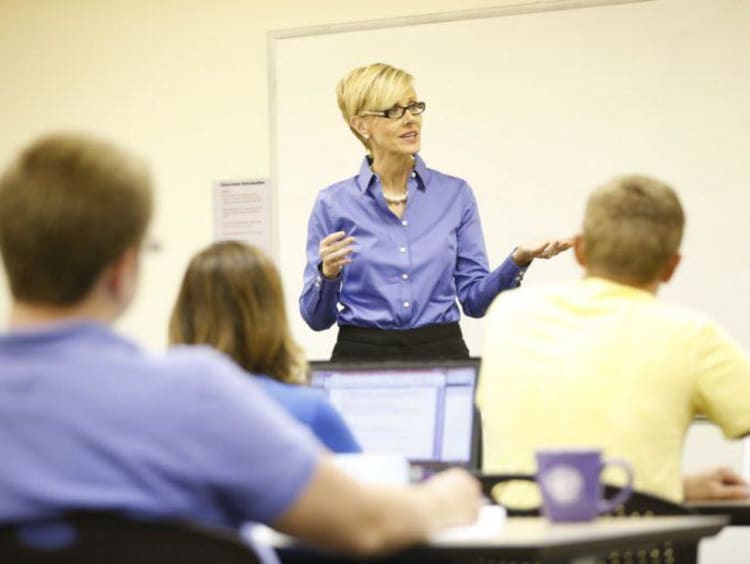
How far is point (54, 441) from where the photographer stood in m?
1.13

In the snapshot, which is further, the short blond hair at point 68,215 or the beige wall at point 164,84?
the beige wall at point 164,84

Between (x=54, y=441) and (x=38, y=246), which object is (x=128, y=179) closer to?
(x=38, y=246)

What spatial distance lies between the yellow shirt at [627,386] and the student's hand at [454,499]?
415mm

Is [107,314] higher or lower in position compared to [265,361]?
higher

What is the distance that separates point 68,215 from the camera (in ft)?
3.85

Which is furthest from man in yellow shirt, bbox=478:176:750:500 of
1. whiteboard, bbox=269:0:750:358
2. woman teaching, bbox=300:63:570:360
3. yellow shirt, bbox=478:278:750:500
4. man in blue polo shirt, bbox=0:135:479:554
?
whiteboard, bbox=269:0:750:358

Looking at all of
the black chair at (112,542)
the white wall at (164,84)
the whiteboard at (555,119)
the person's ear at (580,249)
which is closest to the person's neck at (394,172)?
the whiteboard at (555,119)

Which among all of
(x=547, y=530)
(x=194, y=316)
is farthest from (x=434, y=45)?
(x=547, y=530)

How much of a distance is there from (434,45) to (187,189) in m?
1.18

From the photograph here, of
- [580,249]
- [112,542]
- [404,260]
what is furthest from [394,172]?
[112,542]

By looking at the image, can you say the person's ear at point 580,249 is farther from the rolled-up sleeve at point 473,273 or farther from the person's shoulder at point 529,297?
the rolled-up sleeve at point 473,273

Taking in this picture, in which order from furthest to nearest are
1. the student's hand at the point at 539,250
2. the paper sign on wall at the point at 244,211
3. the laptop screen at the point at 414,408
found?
the paper sign on wall at the point at 244,211 < the student's hand at the point at 539,250 < the laptop screen at the point at 414,408

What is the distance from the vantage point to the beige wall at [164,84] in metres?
4.79

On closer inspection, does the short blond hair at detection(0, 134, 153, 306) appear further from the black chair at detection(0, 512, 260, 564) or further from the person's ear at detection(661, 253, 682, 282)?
the person's ear at detection(661, 253, 682, 282)
